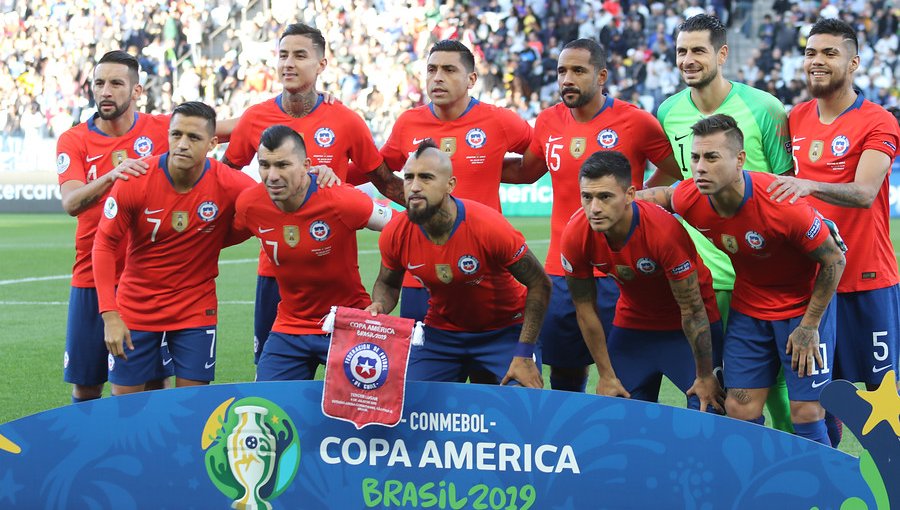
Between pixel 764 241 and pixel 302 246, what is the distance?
87.9 inches

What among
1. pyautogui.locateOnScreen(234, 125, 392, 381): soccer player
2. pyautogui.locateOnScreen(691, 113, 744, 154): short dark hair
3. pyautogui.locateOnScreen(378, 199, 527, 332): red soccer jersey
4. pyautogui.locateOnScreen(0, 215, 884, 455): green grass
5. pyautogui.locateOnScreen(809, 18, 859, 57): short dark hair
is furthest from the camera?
pyautogui.locateOnScreen(0, 215, 884, 455): green grass

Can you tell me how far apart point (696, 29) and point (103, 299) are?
3.25m

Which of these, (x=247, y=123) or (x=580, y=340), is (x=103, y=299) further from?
(x=580, y=340)

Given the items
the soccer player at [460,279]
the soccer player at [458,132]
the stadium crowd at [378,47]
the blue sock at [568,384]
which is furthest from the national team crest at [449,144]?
the stadium crowd at [378,47]

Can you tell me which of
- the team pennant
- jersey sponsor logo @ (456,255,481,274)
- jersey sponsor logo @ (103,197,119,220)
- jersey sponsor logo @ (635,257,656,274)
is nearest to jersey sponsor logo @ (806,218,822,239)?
jersey sponsor logo @ (635,257,656,274)

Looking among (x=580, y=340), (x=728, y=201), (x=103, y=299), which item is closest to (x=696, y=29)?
(x=728, y=201)

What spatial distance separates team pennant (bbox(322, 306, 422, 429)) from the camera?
15.6 feet

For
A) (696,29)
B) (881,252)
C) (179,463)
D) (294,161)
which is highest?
(696,29)

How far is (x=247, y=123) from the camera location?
6.67m

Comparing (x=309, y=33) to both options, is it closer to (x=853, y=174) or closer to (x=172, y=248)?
(x=172, y=248)

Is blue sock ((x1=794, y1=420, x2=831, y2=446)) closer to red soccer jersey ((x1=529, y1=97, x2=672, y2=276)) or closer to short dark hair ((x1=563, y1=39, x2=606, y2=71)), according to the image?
red soccer jersey ((x1=529, y1=97, x2=672, y2=276))

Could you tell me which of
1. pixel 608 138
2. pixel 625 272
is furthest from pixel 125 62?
pixel 625 272

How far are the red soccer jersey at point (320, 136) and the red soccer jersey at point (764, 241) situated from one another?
76.5 inches

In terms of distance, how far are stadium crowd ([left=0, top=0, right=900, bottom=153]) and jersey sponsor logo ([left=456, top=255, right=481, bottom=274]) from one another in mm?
16021
